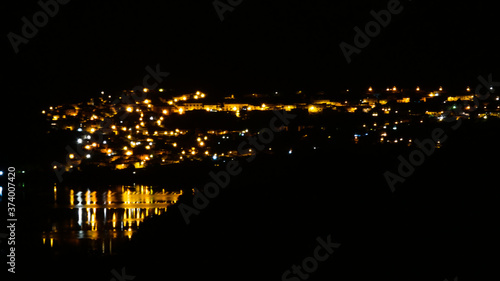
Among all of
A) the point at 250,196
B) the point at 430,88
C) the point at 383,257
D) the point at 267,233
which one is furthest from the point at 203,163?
the point at 383,257

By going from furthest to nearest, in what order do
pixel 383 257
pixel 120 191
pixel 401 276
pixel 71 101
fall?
1. pixel 71 101
2. pixel 120 191
3. pixel 383 257
4. pixel 401 276

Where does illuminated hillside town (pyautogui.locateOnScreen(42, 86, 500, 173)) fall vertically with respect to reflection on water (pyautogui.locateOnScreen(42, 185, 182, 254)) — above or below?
above

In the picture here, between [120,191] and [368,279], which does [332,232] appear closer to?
[368,279]

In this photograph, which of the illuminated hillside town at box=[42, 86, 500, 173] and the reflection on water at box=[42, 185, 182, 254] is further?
the illuminated hillside town at box=[42, 86, 500, 173]

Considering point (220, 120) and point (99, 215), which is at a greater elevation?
point (220, 120)

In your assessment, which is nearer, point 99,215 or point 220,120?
point 99,215
